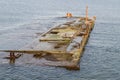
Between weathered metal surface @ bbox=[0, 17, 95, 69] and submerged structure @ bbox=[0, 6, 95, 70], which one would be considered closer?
submerged structure @ bbox=[0, 6, 95, 70]

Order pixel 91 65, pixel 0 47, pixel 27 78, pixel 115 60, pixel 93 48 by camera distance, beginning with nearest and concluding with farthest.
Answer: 1. pixel 27 78
2. pixel 91 65
3. pixel 115 60
4. pixel 0 47
5. pixel 93 48

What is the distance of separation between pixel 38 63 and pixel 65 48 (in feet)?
26.1

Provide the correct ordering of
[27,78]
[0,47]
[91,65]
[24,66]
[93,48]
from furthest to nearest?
[93,48]
[0,47]
[91,65]
[24,66]
[27,78]

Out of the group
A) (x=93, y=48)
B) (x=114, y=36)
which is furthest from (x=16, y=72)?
(x=114, y=36)

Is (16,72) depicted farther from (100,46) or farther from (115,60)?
(100,46)

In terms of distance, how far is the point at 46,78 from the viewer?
33375 millimetres

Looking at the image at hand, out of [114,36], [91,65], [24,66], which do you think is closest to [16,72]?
[24,66]

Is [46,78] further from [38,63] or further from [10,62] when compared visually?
[10,62]

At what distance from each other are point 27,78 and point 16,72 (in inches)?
91.8

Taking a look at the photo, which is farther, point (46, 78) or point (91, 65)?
point (91, 65)

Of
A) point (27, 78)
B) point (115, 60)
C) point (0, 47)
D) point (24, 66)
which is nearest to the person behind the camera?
point (27, 78)

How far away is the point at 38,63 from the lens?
3747 cm

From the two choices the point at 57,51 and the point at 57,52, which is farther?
the point at 57,51

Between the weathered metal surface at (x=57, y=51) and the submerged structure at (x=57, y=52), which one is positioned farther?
the weathered metal surface at (x=57, y=51)
